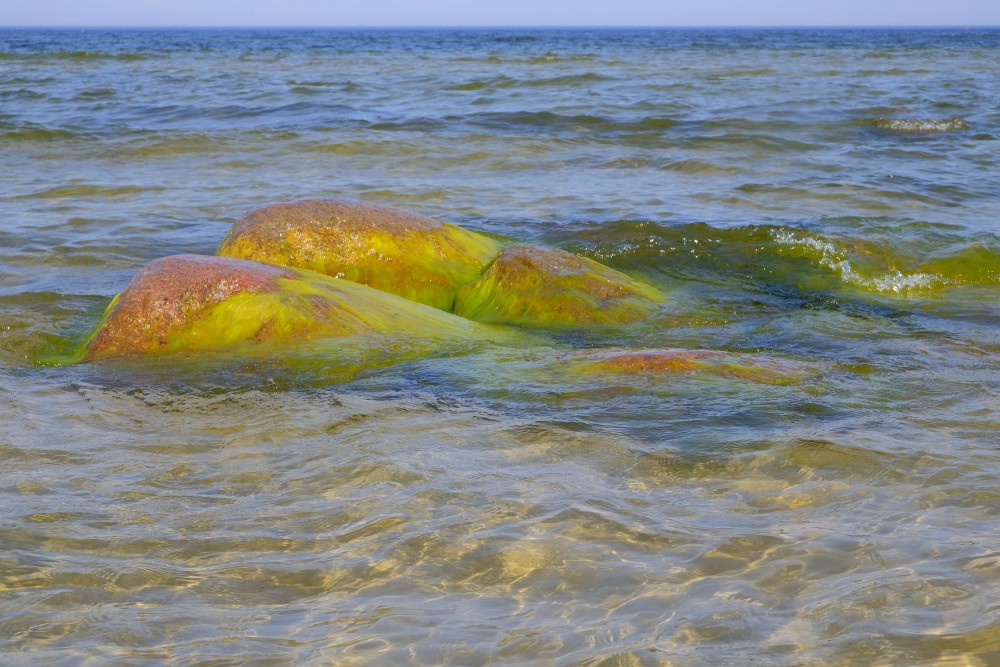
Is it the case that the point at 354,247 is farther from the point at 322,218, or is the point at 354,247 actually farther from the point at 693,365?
the point at 693,365

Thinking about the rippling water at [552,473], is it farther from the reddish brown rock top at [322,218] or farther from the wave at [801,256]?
the reddish brown rock top at [322,218]

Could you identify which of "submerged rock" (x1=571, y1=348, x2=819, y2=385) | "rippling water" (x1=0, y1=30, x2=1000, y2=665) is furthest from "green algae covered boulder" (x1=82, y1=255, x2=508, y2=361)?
"submerged rock" (x1=571, y1=348, x2=819, y2=385)

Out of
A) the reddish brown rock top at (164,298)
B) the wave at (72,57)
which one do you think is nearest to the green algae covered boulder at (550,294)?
the reddish brown rock top at (164,298)

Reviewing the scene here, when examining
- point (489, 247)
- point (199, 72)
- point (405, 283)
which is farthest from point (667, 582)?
point (199, 72)

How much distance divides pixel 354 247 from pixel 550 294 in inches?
48.0

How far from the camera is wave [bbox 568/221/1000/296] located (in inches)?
262

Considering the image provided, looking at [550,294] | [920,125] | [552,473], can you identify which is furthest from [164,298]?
[920,125]

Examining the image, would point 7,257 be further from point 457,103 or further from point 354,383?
point 457,103

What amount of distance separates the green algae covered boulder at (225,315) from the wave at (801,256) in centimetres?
231

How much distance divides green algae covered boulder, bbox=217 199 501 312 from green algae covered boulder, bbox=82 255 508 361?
2.54 ft

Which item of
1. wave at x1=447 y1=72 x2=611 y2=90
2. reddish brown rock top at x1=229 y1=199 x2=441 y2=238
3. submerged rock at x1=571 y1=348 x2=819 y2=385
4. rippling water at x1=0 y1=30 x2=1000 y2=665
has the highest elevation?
wave at x1=447 y1=72 x2=611 y2=90

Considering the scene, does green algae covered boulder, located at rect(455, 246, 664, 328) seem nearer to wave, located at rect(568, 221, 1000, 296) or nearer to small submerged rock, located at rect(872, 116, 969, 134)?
wave, located at rect(568, 221, 1000, 296)

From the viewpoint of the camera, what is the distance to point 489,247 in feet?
22.5

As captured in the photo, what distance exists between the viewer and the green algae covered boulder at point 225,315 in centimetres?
500
